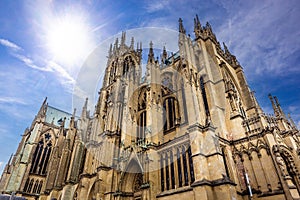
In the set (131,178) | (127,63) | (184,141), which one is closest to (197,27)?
(127,63)

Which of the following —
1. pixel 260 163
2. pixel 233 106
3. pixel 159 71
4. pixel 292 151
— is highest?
pixel 159 71

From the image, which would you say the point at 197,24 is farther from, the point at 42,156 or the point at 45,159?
the point at 45,159

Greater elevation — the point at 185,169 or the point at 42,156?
→ the point at 42,156

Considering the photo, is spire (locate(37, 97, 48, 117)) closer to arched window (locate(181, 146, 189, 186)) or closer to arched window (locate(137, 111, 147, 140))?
arched window (locate(137, 111, 147, 140))

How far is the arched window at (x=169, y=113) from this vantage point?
20.6 metres

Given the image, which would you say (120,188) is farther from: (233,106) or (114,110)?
(233,106)

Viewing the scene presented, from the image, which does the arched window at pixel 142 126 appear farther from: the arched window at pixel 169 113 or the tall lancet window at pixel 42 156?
the tall lancet window at pixel 42 156

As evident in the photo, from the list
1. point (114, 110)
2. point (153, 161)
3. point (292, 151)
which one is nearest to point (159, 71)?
point (114, 110)

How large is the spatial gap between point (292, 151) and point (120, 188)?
610 inches

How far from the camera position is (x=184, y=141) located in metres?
15.8

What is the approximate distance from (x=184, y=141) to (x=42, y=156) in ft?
118

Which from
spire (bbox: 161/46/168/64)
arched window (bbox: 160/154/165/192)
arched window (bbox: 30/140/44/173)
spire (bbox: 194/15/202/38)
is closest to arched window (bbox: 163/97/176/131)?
arched window (bbox: 160/154/165/192)

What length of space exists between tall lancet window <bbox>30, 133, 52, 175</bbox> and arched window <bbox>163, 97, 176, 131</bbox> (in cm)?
3075

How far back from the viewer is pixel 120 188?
18.4 m
